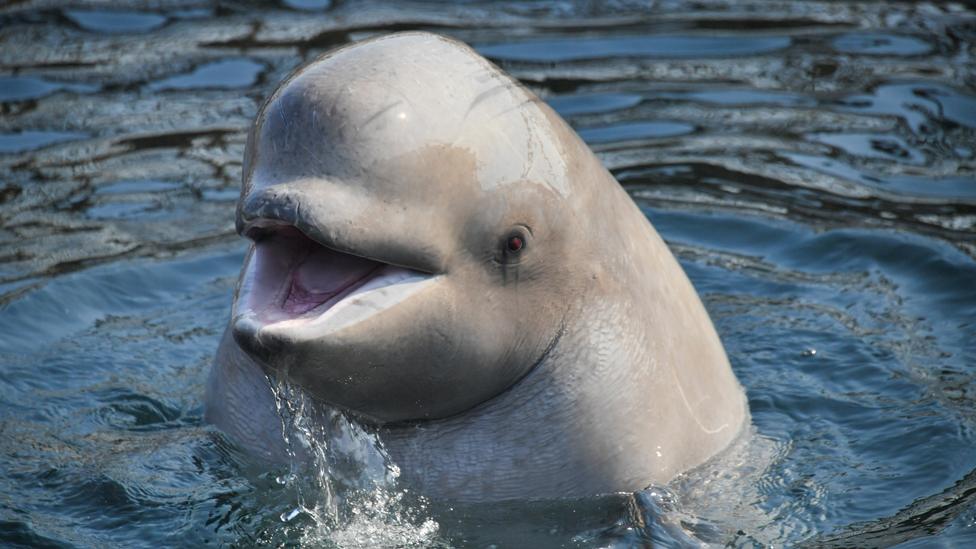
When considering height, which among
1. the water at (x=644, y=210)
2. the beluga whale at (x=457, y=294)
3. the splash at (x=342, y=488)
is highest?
the beluga whale at (x=457, y=294)

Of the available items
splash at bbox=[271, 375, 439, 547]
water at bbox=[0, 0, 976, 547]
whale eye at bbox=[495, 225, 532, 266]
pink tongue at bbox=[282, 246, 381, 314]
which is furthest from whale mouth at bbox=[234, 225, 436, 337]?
water at bbox=[0, 0, 976, 547]

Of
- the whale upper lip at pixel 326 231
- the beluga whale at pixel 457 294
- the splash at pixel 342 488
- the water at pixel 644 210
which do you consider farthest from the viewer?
the water at pixel 644 210

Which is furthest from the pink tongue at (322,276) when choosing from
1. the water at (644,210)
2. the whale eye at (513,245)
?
the water at (644,210)

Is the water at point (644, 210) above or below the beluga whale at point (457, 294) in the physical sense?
below

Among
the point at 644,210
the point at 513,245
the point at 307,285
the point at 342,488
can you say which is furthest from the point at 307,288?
the point at 644,210

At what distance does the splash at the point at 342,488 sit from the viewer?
507 cm

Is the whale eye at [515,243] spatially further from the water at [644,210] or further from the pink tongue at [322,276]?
the water at [644,210]

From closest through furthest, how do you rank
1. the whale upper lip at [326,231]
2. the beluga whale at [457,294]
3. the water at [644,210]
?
the whale upper lip at [326,231]
the beluga whale at [457,294]
the water at [644,210]

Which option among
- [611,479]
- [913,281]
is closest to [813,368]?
[913,281]

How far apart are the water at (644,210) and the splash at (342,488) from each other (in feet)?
0.04

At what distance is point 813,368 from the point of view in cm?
693

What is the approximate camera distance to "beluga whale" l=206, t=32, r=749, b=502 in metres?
4.30

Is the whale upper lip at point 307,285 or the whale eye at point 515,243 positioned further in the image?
the whale eye at point 515,243

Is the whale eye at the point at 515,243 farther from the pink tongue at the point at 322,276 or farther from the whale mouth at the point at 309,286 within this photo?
the pink tongue at the point at 322,276
